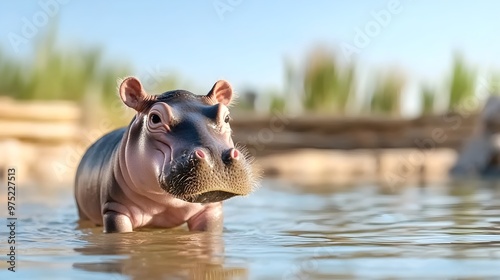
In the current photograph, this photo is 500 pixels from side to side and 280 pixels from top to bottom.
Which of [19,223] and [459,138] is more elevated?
[459,138]

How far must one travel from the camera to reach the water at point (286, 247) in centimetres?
186

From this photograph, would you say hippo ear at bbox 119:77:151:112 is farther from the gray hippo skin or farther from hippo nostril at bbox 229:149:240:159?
hippo nostril at bbox 229:149:240:159

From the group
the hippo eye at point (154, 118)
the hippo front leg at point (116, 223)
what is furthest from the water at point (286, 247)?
the hippo eye at point (154, 118)

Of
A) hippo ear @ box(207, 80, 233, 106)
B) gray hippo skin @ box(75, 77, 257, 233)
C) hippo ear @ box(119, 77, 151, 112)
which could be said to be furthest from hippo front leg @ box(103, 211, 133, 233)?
hippo ear @ box(207, 80, 233, 106)

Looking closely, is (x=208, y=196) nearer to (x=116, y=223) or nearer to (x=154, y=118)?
(x=154, y=118)

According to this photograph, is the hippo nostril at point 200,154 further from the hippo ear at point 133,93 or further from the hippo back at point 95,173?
the hippo back at point 95,173

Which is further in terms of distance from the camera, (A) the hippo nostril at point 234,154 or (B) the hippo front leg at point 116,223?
(B) the hippo front leg at point 116,223

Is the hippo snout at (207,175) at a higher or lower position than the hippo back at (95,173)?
lower

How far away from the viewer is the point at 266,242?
2535 millimetres

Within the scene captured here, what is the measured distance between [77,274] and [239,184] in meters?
0.74

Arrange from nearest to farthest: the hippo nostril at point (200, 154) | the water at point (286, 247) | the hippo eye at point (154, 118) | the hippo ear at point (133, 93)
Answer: the water at point (286, 247) → the hippo nostril at point (200, 154) → the hippo eye at point (154, 118) → the hippo ear at point (133, 93)

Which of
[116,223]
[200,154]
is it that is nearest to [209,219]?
[116,223]

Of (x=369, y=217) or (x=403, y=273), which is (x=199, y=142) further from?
(x=369, y=217)

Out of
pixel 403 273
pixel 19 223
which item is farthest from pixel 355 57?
pixel 403 273
